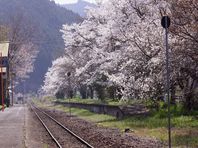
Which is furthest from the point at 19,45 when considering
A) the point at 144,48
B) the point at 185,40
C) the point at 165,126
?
the point at 165,126

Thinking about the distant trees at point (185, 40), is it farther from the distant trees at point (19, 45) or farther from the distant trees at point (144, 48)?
the distant trees at point (19, 45)

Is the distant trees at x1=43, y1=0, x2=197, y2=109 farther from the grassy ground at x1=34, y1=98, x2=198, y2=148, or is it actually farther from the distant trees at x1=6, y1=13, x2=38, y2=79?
the distant trees at x1=6, y1=13, x2=38, y2=79

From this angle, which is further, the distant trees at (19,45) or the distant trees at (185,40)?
the distant trees at (19,45)

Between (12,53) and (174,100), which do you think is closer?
(174,100)

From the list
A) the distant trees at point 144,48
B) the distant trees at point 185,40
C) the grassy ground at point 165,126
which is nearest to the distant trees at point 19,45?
the distant trees at point 144,48

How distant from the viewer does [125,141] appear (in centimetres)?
2030

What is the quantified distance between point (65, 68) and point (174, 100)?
50.7m

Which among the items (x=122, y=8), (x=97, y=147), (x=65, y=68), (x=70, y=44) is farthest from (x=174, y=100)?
(x=65, y=68)

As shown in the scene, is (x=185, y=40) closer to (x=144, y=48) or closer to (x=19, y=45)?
(x=144, y=48)

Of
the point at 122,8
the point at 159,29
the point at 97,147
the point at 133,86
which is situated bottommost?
the point at 97,147

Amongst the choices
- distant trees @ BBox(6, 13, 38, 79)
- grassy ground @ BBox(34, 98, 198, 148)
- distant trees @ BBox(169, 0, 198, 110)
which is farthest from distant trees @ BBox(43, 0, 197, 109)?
distant trees @ BBox(6, 13, 38, 79)

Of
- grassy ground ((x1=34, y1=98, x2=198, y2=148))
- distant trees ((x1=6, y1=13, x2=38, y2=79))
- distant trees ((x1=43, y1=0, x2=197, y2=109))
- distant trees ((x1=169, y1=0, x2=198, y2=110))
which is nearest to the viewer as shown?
grassy ground ((x1=34, y1=98, x2=198, y2=148))

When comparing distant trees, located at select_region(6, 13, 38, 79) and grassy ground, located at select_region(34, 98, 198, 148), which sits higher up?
distant trees, located at select_region(6, 13, 38, 79)

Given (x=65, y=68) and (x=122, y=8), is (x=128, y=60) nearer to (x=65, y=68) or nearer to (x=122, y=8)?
(x=122, y=8)
